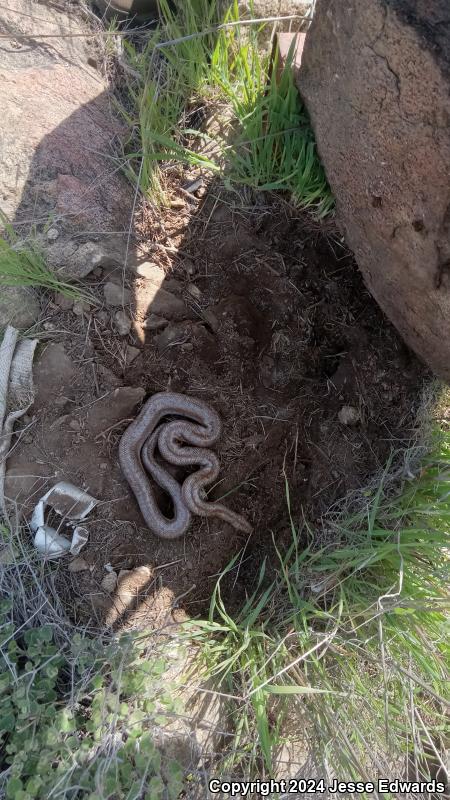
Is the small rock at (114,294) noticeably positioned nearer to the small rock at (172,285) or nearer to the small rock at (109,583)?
the small rock at (172,285)

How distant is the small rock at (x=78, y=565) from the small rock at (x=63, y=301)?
1.43 meters

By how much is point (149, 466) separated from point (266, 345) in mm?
1047

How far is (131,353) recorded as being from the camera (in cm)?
297

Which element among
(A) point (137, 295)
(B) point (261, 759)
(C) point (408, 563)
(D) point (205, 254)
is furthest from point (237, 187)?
(B) point (261, 759)

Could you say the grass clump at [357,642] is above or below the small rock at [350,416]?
below

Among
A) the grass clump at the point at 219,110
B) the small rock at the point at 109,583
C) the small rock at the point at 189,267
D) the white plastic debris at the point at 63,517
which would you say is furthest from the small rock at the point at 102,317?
the small rock at the point at 109,583

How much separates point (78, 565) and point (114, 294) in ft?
5.08

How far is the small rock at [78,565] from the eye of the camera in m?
2.76

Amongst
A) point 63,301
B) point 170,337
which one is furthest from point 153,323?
point 63,301

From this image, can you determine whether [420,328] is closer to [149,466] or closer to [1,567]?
[149,466]

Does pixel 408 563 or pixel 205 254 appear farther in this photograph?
pixel 205 254

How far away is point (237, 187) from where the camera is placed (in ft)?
10.2

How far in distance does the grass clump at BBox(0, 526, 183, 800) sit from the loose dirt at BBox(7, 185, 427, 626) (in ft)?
1.77

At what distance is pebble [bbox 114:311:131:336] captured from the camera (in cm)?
294
